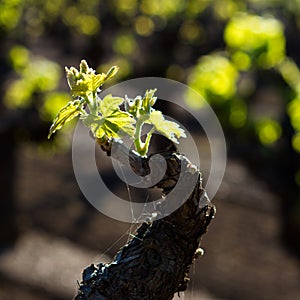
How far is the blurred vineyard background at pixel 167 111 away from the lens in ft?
17.7

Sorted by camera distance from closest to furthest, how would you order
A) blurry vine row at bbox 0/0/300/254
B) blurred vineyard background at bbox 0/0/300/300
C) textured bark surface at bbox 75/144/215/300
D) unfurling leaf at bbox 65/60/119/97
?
1. unfurling leaf at bbox 65/60/119/97
2. textured bark surface at bbox 75/144/215/300
3. blurry vine row at bbox 0/0/300/254
4. blurred vineyard background at bbox 0/0/300/300

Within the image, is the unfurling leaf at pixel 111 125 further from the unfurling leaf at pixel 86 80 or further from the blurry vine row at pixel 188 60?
the blurry vine row at pixel 188 60

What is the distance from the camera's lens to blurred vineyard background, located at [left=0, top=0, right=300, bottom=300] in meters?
5.38

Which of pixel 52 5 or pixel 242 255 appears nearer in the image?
pixel 242 255

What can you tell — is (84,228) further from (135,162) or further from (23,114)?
(135,162)

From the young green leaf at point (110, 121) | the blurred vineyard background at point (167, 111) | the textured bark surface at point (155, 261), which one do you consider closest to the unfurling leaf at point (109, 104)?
the young green leaf at point (110, 121)

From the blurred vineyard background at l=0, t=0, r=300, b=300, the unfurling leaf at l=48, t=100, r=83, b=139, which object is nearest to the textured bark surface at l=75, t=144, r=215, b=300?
the unfurling leaf at l=48, t=100, r=83, b=139

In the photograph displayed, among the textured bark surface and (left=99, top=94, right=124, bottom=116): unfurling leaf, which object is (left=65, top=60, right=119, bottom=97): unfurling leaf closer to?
(left=99, top=94, right=124, bottom=116): unfurling leaf

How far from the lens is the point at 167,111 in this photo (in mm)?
11234

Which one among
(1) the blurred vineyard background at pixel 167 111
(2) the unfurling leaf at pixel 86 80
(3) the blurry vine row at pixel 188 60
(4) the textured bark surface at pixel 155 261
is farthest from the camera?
(1) the blurred vineyard background at pixel 167 111

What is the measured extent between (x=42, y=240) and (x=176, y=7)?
12.8 feet

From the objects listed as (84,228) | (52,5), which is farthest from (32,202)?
(52,5)

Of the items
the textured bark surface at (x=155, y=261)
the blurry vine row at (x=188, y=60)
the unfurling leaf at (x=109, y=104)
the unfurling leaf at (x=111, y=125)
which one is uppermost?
the blurry vine row at (x=188, y=60)

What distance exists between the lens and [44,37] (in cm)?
1108
